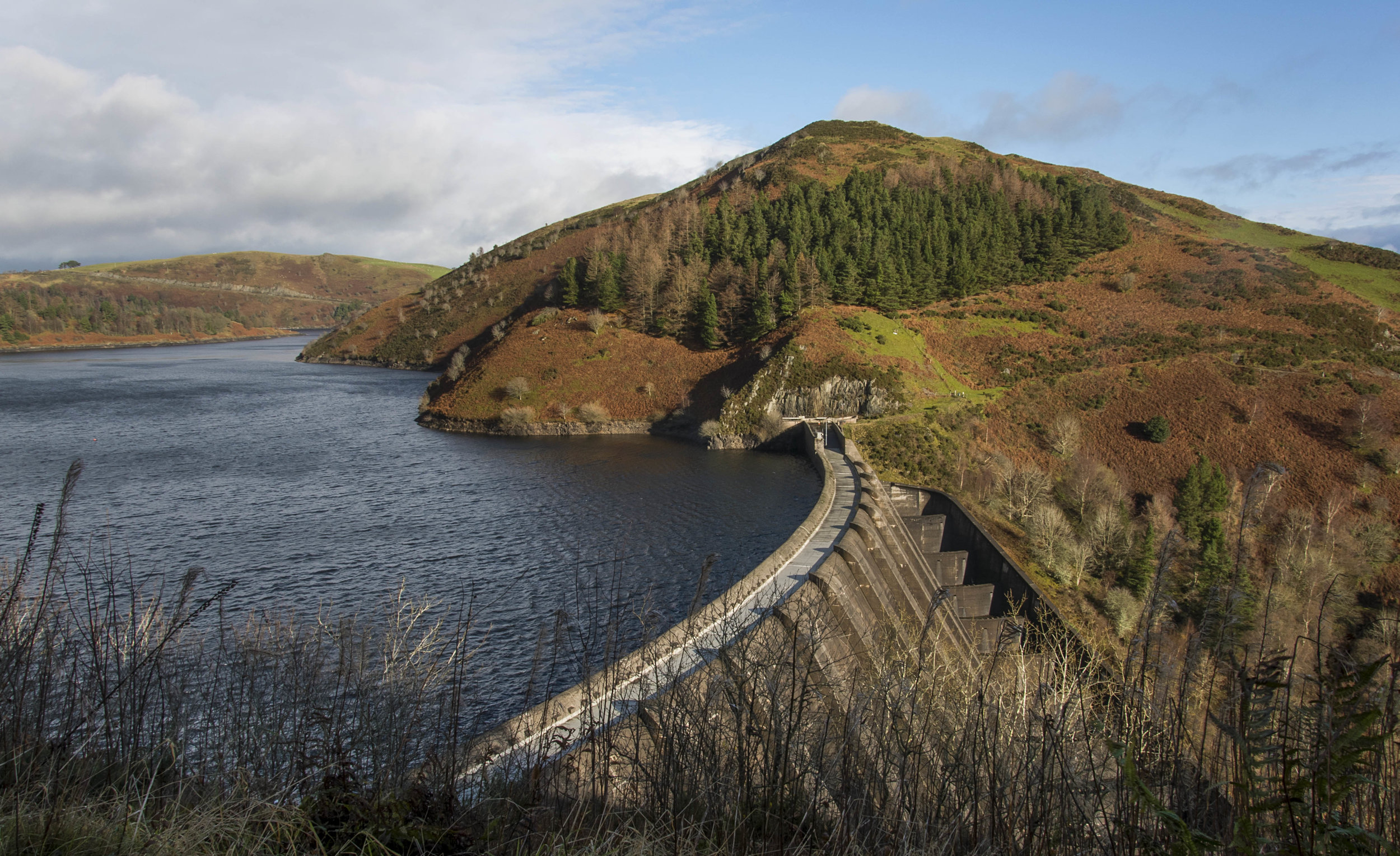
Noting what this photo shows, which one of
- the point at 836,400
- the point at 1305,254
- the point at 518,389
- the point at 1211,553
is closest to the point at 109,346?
the point at 518,389

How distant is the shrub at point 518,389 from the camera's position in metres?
61.3

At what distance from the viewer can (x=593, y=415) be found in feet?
191

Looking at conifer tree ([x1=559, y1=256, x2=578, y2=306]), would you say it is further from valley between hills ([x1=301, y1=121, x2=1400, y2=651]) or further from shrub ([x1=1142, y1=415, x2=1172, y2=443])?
Answer: shrub ([x1=1142, y1=415, x2=1172, y2=443])

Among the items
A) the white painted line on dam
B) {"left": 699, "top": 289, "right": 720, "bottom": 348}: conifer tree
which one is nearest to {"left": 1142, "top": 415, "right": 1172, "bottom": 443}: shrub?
the white painted line on dam

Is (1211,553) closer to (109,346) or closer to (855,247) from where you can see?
(855,247)

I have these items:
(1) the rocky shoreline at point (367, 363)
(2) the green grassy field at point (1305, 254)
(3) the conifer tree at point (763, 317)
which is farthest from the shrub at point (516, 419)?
(2) the green grassy field at point (1305, 254)

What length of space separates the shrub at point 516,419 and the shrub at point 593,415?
167 inches

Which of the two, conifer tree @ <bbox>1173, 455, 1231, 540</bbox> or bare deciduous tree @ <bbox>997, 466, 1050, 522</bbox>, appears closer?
conifer tree @ <bbox>1173, 455, 1231, 540</bbox>

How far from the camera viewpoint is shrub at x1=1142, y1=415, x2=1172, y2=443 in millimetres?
46812

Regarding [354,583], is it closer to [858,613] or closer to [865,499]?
[858,613]

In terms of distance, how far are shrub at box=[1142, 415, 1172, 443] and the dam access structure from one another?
834 inches

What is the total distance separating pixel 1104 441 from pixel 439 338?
94.5m

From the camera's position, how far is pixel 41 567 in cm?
2317

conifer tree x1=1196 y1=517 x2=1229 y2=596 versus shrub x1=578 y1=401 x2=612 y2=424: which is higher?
shrub x1=578 y1=401 x2=612 y2=424
